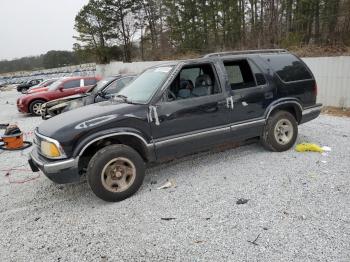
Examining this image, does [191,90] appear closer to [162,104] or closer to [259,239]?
[162,104]

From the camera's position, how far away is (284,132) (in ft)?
17.7

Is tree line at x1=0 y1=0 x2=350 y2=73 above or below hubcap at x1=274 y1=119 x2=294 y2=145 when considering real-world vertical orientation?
above

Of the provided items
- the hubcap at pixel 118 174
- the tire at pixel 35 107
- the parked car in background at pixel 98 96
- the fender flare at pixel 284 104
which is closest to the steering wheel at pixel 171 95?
the hubcap at pixel 118 174

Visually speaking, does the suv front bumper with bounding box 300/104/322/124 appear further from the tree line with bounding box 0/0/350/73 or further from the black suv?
the tree line with bounding box 0/0/350/73

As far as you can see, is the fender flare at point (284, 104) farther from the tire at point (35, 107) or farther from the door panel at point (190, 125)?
the tire at point (35, 107)

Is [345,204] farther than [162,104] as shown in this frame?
No

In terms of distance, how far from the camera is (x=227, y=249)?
2.79 m

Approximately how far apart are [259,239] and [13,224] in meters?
2.98

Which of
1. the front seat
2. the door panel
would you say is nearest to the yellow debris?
the door panel

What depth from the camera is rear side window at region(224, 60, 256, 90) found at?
484 cm

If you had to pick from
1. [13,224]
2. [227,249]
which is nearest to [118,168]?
[13,224]

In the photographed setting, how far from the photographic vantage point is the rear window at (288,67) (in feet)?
17.2

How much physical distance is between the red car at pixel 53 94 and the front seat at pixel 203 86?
29.7 feet

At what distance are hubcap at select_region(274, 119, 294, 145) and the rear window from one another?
2.62 ft
